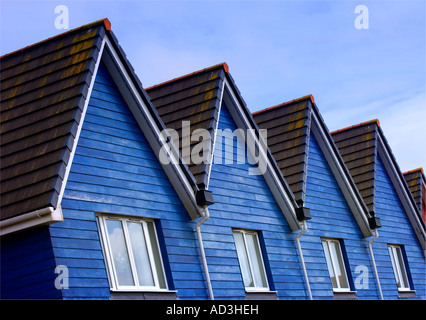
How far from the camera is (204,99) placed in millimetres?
17641

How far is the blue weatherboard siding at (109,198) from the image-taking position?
12398 millimetres

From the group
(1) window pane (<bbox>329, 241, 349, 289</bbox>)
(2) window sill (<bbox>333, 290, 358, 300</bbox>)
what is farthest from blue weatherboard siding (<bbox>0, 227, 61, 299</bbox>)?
(1) window pane (<bbox>329, 241, 349, 289</bbox>)

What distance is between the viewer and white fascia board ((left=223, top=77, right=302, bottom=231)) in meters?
18.4

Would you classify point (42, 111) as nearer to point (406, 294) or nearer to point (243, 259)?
point (243, 259)

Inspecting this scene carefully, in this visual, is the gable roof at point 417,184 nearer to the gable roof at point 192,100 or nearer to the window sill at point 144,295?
the gable roof at point 192,100

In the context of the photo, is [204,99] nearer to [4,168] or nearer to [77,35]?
[77,35]

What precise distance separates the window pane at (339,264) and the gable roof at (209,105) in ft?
9.06

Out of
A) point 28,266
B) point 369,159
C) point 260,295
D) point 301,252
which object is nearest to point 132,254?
point 28,266

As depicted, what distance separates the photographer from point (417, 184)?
99.1 ft

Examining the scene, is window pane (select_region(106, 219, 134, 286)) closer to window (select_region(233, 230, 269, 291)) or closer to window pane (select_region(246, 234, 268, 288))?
window (select_region(233, 230, 269, 291))

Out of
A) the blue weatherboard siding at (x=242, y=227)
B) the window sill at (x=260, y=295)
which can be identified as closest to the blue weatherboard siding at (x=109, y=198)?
the blue weatherboard siding at (x=242, y=227)

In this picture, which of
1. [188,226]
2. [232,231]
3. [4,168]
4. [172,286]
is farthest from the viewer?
[232,231]
